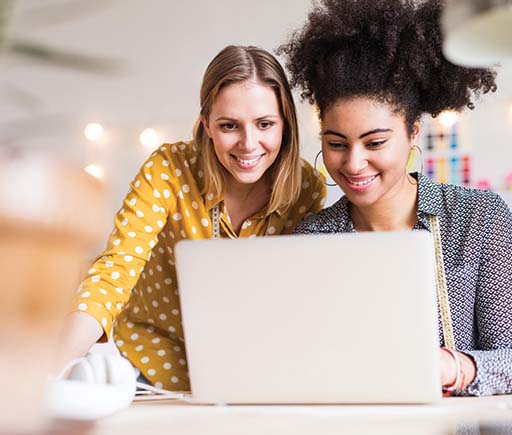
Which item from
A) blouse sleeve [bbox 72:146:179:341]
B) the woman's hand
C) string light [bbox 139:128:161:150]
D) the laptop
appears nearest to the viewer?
the laptop

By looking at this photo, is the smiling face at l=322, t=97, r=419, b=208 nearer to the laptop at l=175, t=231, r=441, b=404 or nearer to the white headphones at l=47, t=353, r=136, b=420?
the laptop at l=175, t=231, r=441, b=404

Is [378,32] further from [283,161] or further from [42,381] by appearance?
[42,381]

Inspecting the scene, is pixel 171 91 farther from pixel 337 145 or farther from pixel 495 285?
pixel 495 285

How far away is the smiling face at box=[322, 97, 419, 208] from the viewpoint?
1523 mm

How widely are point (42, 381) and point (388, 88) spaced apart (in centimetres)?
133

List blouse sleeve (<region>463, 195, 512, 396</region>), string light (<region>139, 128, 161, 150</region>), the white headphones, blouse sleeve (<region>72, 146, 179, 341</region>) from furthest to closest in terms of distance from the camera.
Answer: string light (<region>139, 128, 161, 150</region>) < blouse sleeve (<region>463, 195, 512, 396</region>) < blouse sleeve (<region>72, 146, 179, 341</region>) < the white headphones

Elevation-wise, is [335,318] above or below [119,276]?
below

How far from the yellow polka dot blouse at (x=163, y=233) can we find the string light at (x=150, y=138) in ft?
7.15

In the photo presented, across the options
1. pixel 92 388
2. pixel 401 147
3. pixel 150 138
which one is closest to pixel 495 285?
pixel 401 147

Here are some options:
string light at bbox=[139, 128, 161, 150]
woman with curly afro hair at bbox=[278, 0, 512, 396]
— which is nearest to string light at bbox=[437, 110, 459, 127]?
string light at bbox=[139, 128, 161, 150]

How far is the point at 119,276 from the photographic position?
1435 mm

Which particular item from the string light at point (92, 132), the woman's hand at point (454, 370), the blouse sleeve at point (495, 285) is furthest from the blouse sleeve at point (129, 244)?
the string light at point (92, 132)

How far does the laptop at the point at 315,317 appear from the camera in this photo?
930 millimetres

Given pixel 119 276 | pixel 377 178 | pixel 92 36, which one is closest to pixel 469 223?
pixel 377 178
